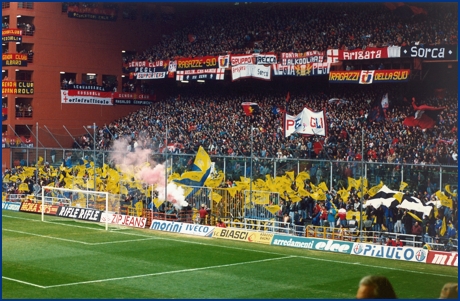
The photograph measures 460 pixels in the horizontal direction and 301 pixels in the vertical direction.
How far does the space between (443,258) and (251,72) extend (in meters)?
27.3

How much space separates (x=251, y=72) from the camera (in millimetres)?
51375

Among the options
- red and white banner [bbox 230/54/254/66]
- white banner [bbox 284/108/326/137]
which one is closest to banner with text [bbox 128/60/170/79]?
red and white banner [bbox 230/54/254/66]

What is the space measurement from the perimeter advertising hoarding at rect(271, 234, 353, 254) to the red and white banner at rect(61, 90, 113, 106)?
33.2 m

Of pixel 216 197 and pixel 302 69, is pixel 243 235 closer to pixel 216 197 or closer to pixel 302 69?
pixel 216 197

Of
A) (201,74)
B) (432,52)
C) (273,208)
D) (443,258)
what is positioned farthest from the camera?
(201,74)

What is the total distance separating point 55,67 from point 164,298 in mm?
41895

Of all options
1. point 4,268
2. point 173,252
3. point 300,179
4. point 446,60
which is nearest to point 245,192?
point 300,179

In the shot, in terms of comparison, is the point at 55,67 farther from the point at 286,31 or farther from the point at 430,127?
the point at 430,127

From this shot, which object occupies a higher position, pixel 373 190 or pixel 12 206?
pixel 373 190

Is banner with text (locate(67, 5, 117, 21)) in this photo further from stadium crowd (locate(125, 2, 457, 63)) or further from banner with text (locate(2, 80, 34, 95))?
banner with text (locate(2, 80, 34, 95))

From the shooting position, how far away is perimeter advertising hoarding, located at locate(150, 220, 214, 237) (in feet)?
113

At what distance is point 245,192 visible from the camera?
3428cm

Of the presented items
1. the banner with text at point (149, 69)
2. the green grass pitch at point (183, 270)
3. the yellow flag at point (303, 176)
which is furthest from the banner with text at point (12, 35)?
the yellow flag at point (303, 176)

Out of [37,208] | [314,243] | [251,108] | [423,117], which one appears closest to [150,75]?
[251,108]
